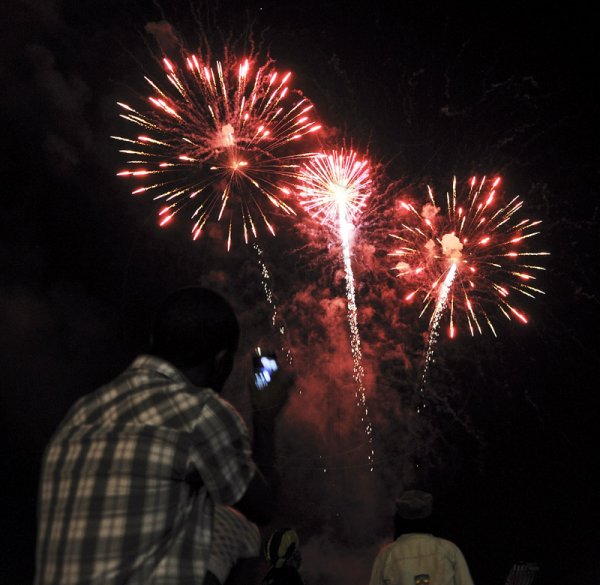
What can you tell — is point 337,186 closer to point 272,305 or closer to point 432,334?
point 272,305

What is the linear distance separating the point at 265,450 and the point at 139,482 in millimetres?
532

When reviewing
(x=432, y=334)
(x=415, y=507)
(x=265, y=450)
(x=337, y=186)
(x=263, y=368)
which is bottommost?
(x=415, y=507)

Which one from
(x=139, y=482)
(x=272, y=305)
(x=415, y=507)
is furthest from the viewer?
(x=272, y=305)

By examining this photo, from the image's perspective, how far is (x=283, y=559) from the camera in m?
4.52

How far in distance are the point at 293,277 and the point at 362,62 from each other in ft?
18.3

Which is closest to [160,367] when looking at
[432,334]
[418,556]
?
[418,556]

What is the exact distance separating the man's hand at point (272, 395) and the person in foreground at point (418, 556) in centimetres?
242

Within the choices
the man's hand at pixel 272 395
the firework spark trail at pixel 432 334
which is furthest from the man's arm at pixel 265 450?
the firework spark trail at pixel 432 334

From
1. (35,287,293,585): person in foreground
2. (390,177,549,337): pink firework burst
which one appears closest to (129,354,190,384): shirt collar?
(35,287,293,585): person in foreground

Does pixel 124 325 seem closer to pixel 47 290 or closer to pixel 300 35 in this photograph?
pixel 47 290

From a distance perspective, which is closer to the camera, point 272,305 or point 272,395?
point 272,395

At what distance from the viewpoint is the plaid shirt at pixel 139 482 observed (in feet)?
5.81

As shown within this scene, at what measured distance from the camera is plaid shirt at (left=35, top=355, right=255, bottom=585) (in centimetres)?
177

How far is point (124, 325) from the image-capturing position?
48.6 ft
